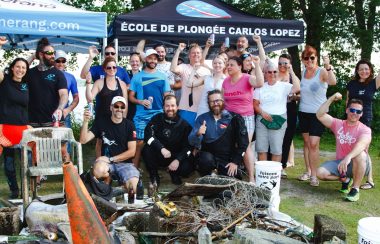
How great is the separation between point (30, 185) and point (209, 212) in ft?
7.54

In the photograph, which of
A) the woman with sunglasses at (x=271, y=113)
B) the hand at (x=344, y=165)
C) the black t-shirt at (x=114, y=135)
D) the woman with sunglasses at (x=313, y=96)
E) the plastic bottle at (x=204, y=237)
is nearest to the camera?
the plastic bottle at (x=204, y=237)

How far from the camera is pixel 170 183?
21.8 feet

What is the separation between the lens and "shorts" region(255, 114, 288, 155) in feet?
21.2

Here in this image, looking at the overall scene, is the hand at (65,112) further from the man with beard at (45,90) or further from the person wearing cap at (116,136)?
the person wearing cap at (116,136)

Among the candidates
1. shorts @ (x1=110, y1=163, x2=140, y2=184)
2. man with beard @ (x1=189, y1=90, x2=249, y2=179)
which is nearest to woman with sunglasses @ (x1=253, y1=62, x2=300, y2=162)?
man with beard @ (x1=189, y1=90, x2=249, y2=179)

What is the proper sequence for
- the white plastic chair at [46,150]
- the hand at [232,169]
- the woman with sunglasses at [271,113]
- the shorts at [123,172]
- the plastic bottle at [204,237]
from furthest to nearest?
the woman with sunglasses at [271,113], the hand at [232,169], the shorts at [123,172], the white plastic chair at [46,150], the plastic bottle at [204,237]

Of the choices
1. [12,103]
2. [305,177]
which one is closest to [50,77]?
[12,103]

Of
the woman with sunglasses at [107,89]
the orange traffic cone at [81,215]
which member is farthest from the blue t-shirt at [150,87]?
the orange traffic cone at [81,215]

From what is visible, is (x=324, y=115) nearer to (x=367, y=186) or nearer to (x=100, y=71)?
(x=367, y=186)

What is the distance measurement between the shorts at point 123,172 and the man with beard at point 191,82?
1519 millimetres

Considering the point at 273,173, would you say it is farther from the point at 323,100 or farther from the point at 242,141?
the point at 323,100

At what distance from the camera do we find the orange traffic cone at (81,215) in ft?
9.57

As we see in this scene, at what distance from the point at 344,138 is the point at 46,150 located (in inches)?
149

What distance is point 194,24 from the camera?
818cm
